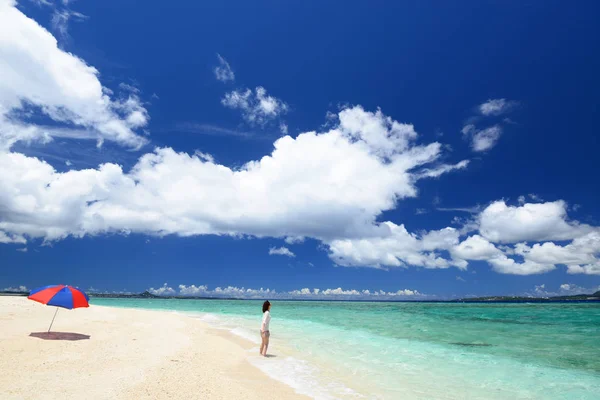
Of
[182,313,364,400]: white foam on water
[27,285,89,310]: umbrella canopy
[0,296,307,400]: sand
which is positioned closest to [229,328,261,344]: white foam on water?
[182,313,364,400]: white foam on water

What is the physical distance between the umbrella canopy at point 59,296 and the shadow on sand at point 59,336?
1.37 metres

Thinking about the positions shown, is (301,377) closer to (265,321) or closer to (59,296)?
(265,321)

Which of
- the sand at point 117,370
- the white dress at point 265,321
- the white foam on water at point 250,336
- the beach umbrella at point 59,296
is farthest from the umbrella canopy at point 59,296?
the white foam on water at point 250,336

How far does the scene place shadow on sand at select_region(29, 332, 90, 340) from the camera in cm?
1296

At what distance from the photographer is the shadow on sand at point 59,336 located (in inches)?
510

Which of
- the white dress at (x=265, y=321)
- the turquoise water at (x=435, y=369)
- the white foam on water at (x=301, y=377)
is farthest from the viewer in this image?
the white dress at (x=265, y=321)

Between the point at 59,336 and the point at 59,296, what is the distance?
1963 millimetres

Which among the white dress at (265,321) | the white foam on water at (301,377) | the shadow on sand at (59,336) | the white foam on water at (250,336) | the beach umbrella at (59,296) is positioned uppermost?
the beach umbrella at (59,296)

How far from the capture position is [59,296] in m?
12.9

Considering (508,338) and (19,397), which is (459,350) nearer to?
(508,338)

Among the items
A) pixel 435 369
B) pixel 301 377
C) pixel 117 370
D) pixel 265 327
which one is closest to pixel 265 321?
pixel 265 327

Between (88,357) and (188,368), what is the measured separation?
3.23 metres

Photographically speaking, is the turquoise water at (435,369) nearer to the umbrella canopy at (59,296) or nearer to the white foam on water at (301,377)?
the white foam on water at (301,377)

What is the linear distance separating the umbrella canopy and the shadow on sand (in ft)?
4.50
